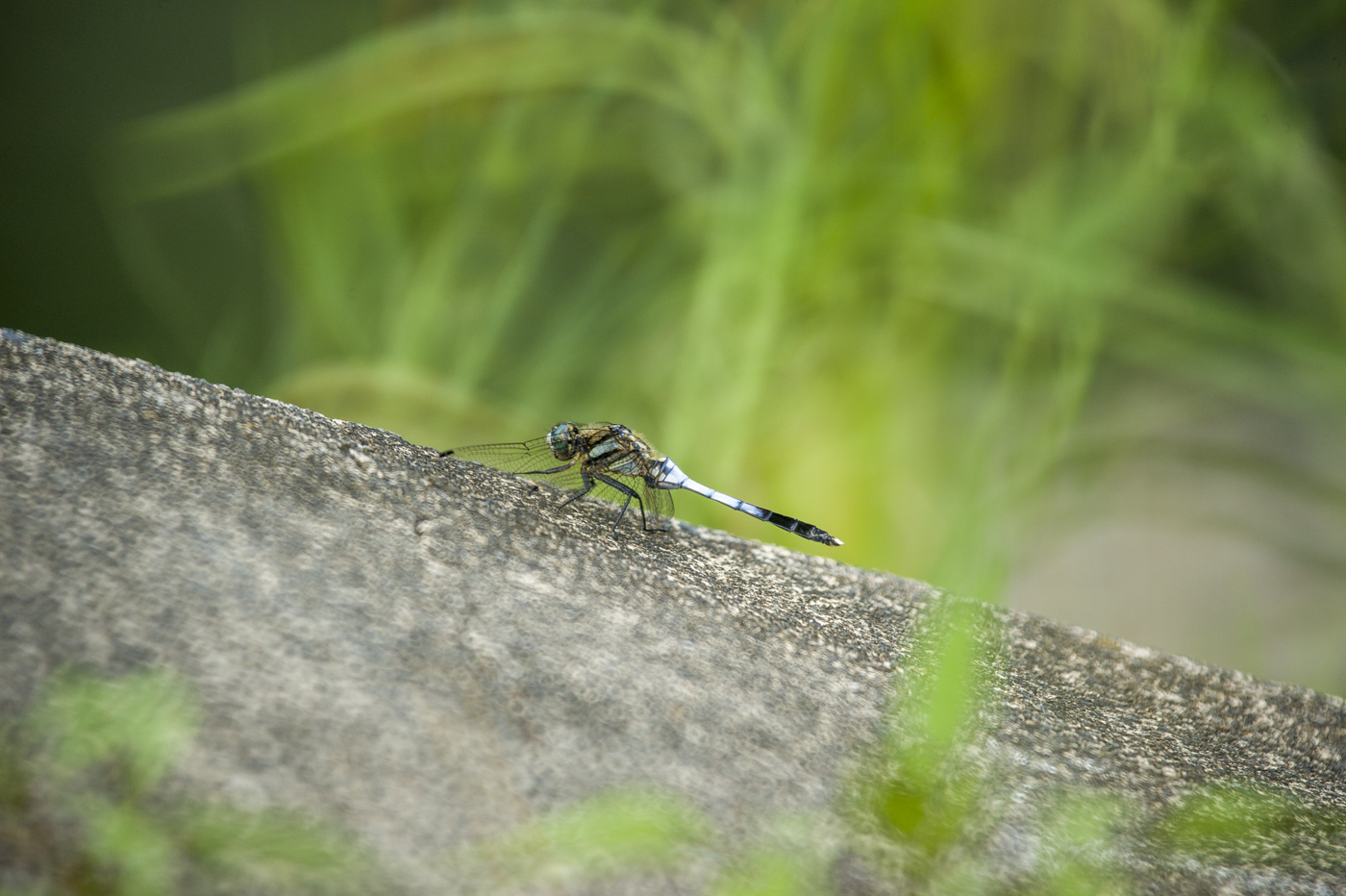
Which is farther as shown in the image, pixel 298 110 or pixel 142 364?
pixel 298 110

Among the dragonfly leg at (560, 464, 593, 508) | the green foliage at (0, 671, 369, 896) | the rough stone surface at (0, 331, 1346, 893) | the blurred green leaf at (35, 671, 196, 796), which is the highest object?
the dragonfly leg at (560, 464, 593, 508)

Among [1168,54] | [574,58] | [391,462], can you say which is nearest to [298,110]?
[574,58]

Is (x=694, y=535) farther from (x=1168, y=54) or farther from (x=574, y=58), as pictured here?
(x=1168, y=54)

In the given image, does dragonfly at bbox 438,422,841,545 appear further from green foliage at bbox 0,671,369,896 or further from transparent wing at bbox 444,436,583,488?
green foliage at bbox 0,671,369,896

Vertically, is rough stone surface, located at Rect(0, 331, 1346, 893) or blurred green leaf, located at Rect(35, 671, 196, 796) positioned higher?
rough stone surface, located at Rect(0, 331, 1346, 893)

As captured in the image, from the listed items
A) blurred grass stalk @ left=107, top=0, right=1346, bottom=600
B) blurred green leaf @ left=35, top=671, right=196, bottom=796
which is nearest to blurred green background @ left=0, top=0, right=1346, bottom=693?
blurred grass stalk @ left=107, top=0, right=1346, bottom=600

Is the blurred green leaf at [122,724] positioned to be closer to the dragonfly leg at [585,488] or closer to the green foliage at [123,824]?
the green foliage at [123,824]

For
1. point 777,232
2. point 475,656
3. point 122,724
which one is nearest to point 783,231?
point 777,232
